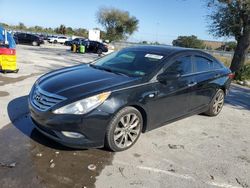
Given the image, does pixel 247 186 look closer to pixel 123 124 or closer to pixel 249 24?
pixel 123 124

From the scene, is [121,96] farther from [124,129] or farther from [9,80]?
[9,80]

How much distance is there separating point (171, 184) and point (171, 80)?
6.08 feet

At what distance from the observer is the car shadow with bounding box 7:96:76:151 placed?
4336 millimetres

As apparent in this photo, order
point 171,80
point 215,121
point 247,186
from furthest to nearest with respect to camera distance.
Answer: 1. point 215,121
2. point 171,80
3. point 247,186

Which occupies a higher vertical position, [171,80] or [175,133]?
[171,80]

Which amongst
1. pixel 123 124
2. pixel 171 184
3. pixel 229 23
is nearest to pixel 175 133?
pixel 123 124

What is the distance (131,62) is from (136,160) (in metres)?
1.83

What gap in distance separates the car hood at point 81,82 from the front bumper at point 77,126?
1.03 feet

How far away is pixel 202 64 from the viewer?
19.2ft

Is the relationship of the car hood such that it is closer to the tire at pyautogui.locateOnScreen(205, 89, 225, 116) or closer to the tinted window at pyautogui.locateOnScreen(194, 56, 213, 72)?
the tinted window at pyautogui.locateOnScreen(194, 56, 213, 72)

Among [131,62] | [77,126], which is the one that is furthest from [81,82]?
[131,62]

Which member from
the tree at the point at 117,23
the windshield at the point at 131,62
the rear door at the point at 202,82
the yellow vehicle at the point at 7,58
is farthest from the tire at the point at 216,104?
the tree at the point at 117,23

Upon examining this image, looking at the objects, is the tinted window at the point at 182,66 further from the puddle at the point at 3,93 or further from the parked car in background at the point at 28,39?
the parked car in background at the point at 28,39

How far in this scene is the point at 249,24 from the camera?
14.1 meters
